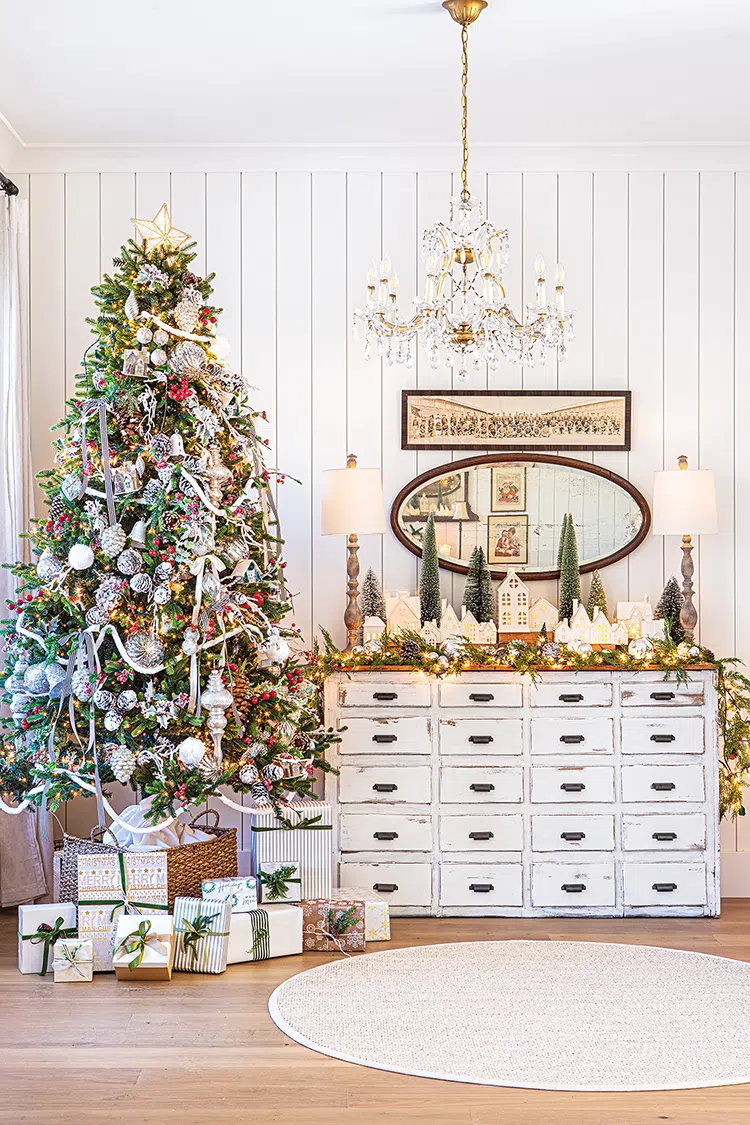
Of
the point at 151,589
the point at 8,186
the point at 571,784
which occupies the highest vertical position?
the point at 8,186

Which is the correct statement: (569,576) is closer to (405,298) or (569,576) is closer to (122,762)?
(405,298)

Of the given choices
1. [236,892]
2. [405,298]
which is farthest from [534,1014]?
[405,298]

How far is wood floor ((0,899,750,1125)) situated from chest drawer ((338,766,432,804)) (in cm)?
80

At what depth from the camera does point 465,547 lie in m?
4.48

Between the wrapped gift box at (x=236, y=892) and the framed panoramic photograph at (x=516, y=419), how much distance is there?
1907 mm

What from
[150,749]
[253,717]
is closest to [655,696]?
[253,717]

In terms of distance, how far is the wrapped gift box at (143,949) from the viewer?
3305 millimetres

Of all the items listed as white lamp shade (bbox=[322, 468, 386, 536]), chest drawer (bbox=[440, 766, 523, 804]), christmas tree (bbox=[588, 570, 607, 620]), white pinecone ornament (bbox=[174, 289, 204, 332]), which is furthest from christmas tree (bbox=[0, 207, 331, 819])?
christmas tree (bbox=[588, 570, 607, 620])

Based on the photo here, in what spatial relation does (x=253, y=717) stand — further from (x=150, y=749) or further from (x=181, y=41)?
(x=181, y=41)

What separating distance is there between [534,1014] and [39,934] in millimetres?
1569

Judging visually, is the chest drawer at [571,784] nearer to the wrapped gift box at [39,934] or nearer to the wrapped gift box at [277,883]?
the wrapped gift box at [277,883]

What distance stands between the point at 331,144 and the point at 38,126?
1.17m

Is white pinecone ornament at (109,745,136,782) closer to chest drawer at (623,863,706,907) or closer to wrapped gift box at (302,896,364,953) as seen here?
wrapped gift box at (302,896,364,953)

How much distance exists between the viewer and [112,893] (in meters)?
3.41
